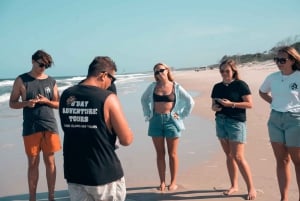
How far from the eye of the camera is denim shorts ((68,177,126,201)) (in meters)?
2.58

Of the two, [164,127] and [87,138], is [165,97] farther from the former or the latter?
[87,138]

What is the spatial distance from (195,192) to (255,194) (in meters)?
0.79

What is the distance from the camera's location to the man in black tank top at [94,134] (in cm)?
245

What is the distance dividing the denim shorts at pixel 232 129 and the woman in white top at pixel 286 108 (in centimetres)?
48

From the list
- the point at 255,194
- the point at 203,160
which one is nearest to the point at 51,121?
the point at 255,194

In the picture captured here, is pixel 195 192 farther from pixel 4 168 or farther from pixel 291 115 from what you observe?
pixel 4 168

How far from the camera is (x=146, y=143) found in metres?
7.77

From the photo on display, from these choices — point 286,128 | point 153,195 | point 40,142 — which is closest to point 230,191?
point 153,195

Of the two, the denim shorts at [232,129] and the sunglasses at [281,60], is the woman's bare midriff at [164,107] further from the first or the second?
the sunglasses at [281,60]

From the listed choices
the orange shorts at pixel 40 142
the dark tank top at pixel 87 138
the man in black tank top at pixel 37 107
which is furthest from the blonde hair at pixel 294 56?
the orange shorts at pixel 40 142

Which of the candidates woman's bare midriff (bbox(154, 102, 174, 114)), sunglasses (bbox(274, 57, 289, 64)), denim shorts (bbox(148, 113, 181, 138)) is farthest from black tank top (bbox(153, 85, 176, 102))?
sunglasses (bbox(274, 57, 289, 64))

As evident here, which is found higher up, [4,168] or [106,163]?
[106,163]

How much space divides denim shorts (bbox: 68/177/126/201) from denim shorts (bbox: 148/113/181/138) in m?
2.21

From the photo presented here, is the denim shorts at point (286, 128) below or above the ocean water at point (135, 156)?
above
